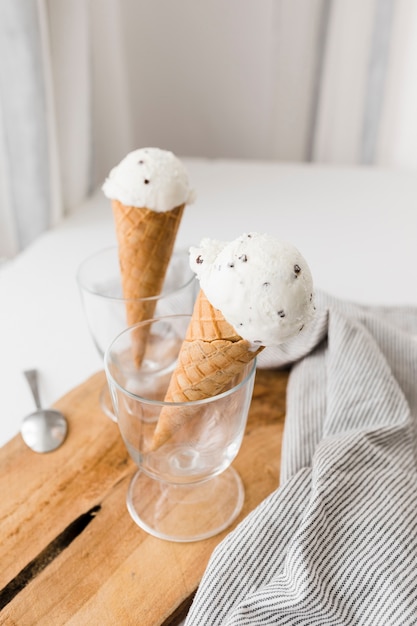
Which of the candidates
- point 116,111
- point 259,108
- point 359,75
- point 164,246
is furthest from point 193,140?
point 164,246

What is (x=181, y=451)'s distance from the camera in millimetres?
715

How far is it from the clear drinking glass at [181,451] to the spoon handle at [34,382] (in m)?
0.15

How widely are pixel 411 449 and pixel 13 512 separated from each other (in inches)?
18.6

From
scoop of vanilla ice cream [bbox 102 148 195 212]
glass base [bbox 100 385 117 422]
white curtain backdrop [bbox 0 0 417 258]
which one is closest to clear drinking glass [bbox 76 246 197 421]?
glass base [bbox 100 385 117 422]

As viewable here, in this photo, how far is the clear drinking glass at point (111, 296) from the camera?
826 mm

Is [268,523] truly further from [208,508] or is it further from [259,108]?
[259,108]

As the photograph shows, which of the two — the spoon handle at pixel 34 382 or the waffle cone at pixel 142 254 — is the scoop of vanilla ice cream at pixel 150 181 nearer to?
the waffle cone at pixel 142 254

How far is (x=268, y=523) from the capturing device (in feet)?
2.22

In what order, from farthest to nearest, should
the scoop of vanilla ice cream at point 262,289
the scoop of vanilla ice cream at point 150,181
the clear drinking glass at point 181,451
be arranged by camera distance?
the scoop of vanilla ice cream at point 150,181, the clear drinking glass at point 181,451, the scoop of vanilla ice cream at point 262,289

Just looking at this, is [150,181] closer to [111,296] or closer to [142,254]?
[142,254]

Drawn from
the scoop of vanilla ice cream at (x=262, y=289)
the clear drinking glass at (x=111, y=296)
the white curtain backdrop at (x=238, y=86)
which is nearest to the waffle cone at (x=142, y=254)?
the clear drinking glass at (x=111, y=296)

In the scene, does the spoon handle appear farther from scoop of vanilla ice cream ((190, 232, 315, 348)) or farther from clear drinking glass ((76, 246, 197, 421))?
scoop of vanilla ice cream ((190, 232, 315, 348))

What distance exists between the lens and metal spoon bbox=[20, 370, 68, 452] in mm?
817

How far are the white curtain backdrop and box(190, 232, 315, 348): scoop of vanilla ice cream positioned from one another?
989 millimetres
